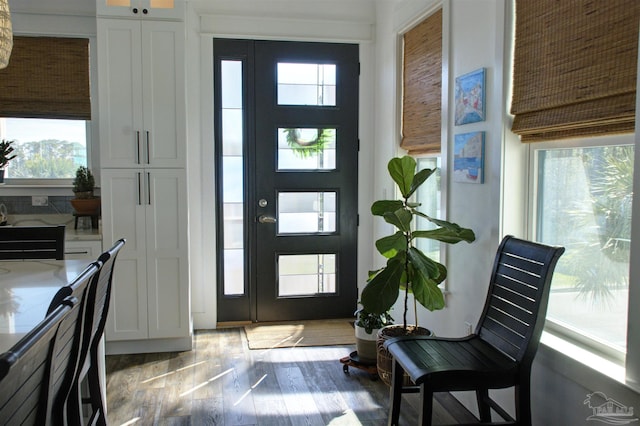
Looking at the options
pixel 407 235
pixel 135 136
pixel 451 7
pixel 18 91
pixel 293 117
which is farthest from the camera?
pixel 293 117

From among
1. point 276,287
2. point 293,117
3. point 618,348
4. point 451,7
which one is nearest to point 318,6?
point 293,117

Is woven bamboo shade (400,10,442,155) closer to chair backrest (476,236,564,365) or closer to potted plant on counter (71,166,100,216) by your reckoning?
chair backrest (476,236,564,365)

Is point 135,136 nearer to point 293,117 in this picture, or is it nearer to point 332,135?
point 293,117

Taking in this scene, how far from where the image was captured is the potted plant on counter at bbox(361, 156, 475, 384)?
8.90ft

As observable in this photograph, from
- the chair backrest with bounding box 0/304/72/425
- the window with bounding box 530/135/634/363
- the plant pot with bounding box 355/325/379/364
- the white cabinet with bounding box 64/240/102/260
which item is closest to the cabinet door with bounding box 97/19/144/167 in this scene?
the white cabinet with bounding box 64/240/102/260

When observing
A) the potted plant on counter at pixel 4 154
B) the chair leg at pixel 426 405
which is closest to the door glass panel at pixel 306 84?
the potted plant on counter at pixel 4 154

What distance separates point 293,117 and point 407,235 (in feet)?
6.46

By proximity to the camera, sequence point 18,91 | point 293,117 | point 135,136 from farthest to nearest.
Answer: point 293,117
point 18,91
point 135,136

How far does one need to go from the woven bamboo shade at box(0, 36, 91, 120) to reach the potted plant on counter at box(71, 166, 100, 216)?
1.90 ft

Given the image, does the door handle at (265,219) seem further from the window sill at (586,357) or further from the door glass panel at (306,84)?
the window sill at (586,357)

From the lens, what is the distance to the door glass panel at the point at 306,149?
14.9ft

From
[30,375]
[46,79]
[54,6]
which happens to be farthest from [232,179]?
[30,375]

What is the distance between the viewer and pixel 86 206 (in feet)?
13.1

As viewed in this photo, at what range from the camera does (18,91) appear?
13.9ft
